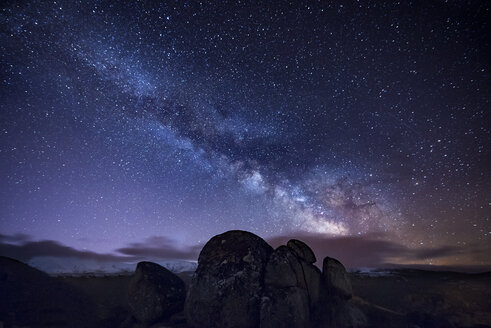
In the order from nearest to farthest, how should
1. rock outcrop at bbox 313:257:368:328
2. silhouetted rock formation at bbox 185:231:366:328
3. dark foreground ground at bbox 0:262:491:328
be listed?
silhouetted rock formation at bbox 185:231:366:328
rock outcrop at bbox 313:257:368:328
dark foreground ground at bbox 0:262:491:328

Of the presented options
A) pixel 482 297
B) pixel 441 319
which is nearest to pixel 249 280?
pixel 441 319

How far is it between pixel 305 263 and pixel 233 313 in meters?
7.82

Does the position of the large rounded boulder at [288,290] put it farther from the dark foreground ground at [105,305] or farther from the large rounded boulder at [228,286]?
the dark foreground ground at [105,305]

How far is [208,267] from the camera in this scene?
20406 millimetres

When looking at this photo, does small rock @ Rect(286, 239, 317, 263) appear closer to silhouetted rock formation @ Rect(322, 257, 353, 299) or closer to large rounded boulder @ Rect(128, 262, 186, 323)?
silhouetted rock formation @ Rect(322, 257, 353, 299)

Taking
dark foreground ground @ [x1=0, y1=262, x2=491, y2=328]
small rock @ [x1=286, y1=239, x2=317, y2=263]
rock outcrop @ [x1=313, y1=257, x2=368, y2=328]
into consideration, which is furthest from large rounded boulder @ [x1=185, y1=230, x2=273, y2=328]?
rock outcrop @ [x1=313, y1=257, x2=368, y2=328]

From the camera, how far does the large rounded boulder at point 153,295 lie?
69.2 ft

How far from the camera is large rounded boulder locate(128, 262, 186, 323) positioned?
2109cm

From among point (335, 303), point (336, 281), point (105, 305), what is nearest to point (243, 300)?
point (335, 303)

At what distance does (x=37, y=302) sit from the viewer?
30.7 metres

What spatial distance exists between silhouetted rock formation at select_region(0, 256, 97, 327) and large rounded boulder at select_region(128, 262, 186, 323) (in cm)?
691

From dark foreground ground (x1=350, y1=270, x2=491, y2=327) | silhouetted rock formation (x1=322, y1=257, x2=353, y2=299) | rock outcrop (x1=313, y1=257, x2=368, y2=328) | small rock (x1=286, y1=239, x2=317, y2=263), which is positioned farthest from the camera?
dark foreground ground (x1=350, y1=270, x2=491, y2=327)

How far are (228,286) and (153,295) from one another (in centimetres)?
774

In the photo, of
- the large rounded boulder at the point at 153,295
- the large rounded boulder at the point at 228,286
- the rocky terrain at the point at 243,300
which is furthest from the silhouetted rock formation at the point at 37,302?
the large rounded boulder at the point at 228,286
